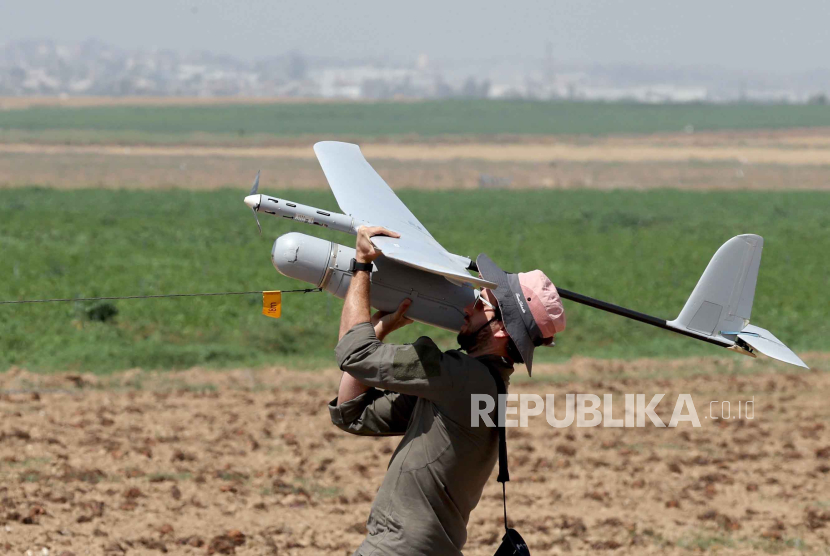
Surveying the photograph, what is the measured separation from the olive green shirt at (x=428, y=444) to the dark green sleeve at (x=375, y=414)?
0.15 meters

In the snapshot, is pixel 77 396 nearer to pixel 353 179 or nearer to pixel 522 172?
pixel 353 179

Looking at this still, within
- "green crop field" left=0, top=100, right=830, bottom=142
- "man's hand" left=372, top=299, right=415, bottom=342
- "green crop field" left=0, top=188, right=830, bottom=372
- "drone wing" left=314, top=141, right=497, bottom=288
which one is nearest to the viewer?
"drone wing" left=314, top=141, right=497, bottom=288

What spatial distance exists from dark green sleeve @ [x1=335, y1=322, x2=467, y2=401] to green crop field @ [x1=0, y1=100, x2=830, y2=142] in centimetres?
9312

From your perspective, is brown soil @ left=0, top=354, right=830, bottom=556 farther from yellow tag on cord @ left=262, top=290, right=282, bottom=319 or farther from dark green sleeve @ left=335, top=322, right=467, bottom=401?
dark green sleeve @ left=335, top=322, right=467, bottom=401

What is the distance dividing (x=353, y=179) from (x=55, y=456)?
607 centimetres

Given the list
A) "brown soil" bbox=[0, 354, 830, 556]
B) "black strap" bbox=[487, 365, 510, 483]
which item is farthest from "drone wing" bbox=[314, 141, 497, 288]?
"brown soil" bbox=[0, 354, 830, 556]

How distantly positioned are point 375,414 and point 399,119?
135 meters

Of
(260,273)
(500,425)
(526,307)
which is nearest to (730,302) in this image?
(526,307)

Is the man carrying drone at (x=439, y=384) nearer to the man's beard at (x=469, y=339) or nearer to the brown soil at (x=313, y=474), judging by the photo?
the man's beard at (x=469, y=339)

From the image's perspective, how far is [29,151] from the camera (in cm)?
7269

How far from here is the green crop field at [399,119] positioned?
367 ft

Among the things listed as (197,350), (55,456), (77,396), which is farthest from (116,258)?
(55,456)

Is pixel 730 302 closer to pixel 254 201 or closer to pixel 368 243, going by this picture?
pixel 368 243

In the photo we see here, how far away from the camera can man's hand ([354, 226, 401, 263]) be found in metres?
3.76
